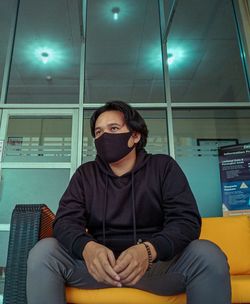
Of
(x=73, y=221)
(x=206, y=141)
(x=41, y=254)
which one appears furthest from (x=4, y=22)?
(x=41, y=254)

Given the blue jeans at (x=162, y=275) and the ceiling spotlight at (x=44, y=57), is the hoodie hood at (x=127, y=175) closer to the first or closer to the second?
the blue jeans at (x=162, y=275)

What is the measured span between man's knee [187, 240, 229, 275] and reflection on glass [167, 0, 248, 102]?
235 centimetres

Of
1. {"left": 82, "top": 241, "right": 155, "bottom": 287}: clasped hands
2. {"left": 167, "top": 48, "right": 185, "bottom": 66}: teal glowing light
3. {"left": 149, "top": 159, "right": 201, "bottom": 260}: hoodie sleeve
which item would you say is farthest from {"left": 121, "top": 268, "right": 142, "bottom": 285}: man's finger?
{"left": 167, "top": 48, "right": 185, "bottom": 66}: teal glowing light

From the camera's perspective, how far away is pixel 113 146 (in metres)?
1.25

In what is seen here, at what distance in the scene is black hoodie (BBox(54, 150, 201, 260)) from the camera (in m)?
1.02

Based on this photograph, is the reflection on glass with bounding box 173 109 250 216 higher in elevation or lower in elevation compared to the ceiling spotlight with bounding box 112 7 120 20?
lower

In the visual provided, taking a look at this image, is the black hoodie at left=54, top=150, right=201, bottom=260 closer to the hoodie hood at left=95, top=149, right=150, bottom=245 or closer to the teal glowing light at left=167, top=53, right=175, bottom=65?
the hoodie hood at left=95, top=149, right=150, bottom=245

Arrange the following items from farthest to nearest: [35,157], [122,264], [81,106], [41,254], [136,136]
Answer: [81,106] < [35,157] < [136,136] < [41,254] < [122,264]

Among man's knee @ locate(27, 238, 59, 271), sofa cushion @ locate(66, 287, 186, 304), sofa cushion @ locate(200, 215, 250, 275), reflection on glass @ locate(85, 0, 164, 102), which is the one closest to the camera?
man's knee @ locate(27, 238, 59, 271)

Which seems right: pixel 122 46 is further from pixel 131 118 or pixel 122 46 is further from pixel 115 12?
pixel 131 118

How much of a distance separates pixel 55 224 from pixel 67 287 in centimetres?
22

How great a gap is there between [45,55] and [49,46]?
0.43ft

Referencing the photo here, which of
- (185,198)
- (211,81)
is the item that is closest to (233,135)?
(211,81)

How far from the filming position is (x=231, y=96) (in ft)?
9.84
